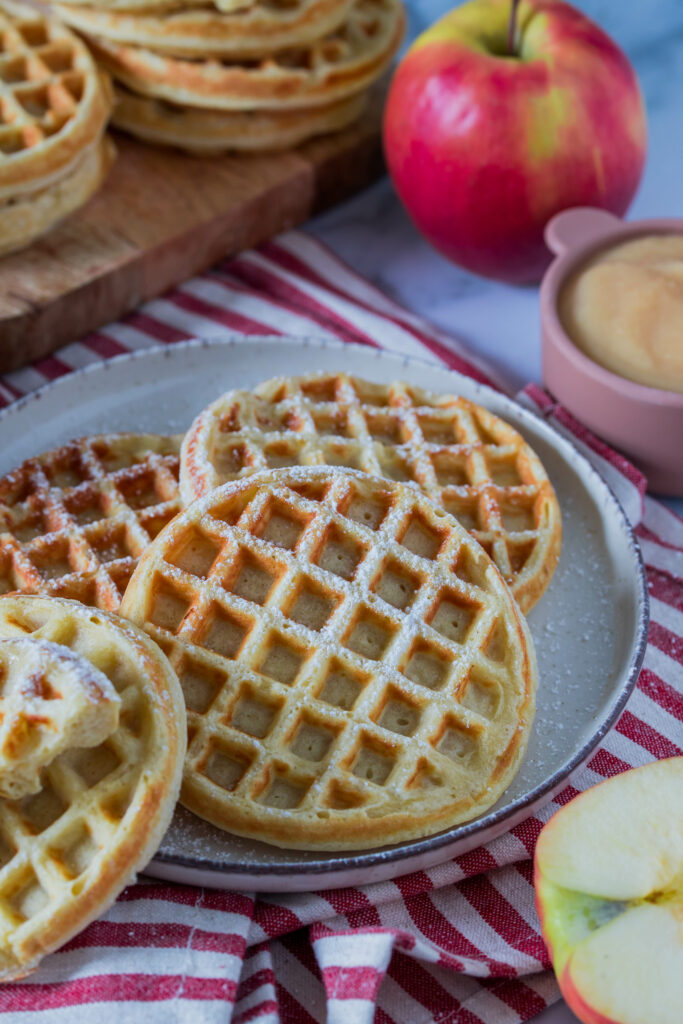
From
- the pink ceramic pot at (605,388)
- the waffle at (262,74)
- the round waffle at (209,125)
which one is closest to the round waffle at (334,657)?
the pink ceramic pot at (605,388)

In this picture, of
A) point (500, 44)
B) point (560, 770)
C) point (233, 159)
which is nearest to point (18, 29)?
point (233, 159)

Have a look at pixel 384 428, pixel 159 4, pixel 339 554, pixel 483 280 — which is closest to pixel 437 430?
pixel 384 428

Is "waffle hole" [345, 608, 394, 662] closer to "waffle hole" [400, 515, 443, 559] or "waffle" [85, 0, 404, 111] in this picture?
"waffle hole" [400, 515, 443, 559]

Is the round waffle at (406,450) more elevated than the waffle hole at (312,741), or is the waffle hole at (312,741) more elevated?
the round waffle at (406,450)

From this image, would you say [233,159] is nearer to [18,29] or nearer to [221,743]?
[18,29]

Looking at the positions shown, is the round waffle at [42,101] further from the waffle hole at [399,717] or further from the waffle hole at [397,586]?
the waffle hole at [399,717]

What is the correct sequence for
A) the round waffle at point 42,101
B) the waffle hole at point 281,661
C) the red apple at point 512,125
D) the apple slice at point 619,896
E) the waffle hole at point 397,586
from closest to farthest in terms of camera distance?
the apple slice at point 619,896 → the waffle hole at point 281,661 → the waffle hole at point 397,586 → the round waffle at point 42,101 → the red apple at point 512,125
